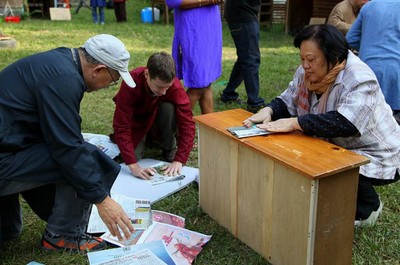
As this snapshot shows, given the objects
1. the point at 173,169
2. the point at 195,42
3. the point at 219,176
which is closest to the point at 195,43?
the point at 195,42

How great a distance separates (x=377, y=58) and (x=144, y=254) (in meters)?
2.15

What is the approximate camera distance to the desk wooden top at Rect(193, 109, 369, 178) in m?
1.93

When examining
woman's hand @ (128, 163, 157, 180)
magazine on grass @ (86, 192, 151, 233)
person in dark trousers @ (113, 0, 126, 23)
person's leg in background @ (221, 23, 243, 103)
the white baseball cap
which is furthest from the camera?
person in dark trousers @ (113, 0, 126, 23)

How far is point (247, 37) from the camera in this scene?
465 centimetres

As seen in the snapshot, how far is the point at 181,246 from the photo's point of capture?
8.02 feet

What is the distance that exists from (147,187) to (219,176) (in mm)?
705

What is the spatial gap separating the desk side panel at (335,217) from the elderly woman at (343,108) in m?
0.32

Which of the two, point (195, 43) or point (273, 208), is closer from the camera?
point (273, 208)

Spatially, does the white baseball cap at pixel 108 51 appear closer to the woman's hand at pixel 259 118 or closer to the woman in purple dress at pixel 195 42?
the woman's hand at pixel 259 118

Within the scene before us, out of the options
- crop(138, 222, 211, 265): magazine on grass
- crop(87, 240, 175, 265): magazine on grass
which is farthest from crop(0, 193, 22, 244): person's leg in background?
crop(138, 222, 211, 265): magazine on grass

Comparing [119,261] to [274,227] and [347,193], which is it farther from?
[347,193]

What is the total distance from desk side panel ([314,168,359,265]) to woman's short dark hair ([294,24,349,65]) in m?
0.59

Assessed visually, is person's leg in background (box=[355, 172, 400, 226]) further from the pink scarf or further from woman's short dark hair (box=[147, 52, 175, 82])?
woman's short dark hair (box=[147, 52, 175, 82])

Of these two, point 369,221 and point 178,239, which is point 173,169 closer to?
point 178,239
